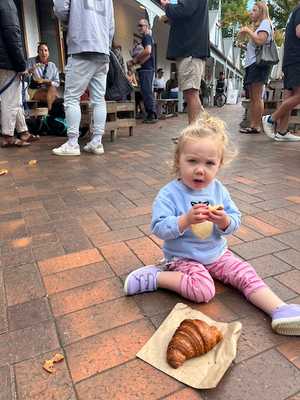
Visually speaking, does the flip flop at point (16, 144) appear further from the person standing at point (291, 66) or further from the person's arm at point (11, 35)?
the person standing at point (291, 66)

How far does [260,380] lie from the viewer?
1.15m

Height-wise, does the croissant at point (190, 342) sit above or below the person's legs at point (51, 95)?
below

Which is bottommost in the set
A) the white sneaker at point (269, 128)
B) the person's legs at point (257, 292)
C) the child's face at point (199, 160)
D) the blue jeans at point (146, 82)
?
the person's legs at point (257, 292)

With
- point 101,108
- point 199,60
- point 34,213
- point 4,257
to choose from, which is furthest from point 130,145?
point 4,257

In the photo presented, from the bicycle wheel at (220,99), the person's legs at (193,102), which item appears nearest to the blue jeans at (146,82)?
the person's legs at (193,102)

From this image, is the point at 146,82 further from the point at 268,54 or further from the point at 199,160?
the point at 199,160

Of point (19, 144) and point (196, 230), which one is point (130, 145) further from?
point (196, 230)

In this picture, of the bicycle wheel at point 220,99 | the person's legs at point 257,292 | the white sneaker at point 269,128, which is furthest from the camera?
the bicycle wheel at point 220,99

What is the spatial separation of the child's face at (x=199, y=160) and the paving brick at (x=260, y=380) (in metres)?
0.74

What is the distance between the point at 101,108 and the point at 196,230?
323 cm

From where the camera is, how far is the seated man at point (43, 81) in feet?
20.6

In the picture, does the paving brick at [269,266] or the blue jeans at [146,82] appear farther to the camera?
the blue jeans at [146,82]

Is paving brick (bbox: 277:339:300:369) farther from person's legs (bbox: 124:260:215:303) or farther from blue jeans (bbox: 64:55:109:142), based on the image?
blue jeans (bbox: 64:55:109:142)

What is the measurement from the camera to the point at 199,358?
121 centimetres
